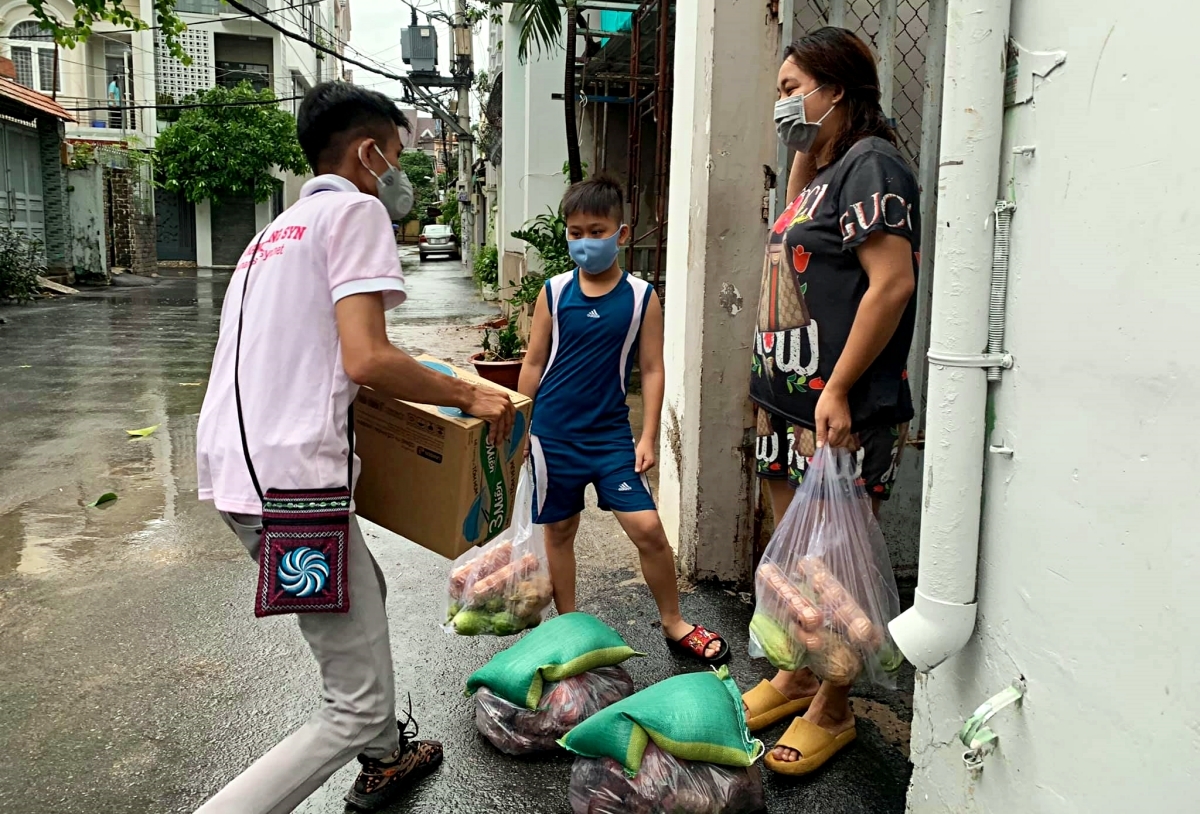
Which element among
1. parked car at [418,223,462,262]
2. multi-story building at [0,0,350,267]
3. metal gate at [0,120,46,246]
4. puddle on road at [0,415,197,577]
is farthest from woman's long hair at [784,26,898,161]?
parked car at [418,223,462,262]

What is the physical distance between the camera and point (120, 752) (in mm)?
2545

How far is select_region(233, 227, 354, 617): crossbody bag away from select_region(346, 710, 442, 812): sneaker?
63 cm

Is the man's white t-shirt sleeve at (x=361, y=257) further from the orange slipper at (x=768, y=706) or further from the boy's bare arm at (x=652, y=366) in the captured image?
the orange slipper at (x=768, y=706)

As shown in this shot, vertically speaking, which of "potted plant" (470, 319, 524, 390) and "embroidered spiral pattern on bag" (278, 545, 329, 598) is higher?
"embroidered spiral pattern on bag" (278, 545, 329, 598)

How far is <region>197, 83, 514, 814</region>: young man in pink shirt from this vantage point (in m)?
1.87

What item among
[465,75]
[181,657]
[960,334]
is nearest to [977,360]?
[960,334]

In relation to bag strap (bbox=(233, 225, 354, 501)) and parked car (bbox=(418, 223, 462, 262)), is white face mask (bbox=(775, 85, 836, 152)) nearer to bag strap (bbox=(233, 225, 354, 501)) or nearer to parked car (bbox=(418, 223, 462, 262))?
bag strap (bbox=(233, 225, 354, 501))

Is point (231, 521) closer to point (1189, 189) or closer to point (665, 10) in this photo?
point (1189, 189)

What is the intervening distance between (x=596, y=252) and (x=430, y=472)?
107cm

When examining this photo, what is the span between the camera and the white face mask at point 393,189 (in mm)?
2117

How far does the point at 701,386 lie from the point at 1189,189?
2.32 meters

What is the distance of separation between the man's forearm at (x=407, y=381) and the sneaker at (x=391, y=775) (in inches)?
37.0

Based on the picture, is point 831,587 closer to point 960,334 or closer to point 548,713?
point 960,334

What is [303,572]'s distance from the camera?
6.19ft
